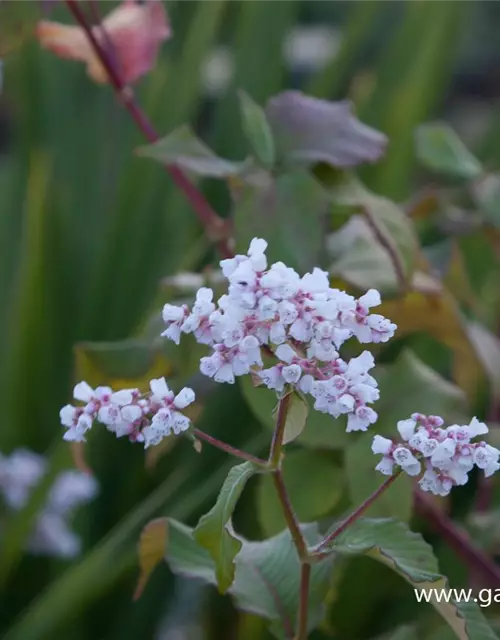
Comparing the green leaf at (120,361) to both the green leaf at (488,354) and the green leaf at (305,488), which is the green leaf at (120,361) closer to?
the green leaf at (305,488)

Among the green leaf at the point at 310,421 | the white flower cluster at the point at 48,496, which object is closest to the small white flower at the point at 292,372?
the green leaf at the point at 310,421

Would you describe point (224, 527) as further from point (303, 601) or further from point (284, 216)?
point (284, 216)

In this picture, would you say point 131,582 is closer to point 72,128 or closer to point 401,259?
point 401,259

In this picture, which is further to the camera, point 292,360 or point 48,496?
point 48,496

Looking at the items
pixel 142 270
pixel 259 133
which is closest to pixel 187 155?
pixel 259 133

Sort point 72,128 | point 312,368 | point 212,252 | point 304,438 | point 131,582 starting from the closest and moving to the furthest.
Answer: point 312,368 < point 304,438 < point 131,582 < point 212,252 < point 72,128

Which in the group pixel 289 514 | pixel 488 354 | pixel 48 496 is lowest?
pixel 48 496

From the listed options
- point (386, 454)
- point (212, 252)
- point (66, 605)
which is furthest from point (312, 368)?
point (212, 252)
